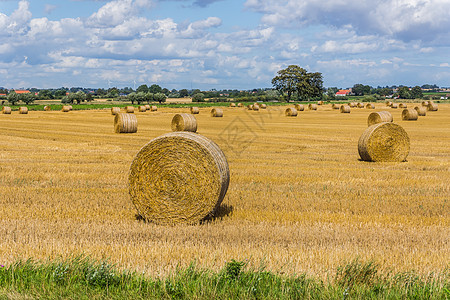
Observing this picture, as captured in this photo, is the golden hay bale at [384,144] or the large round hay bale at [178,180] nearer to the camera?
the large round hay bale at [178,180]

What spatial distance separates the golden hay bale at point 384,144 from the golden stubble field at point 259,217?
561mm

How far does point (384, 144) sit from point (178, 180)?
35.7 feet

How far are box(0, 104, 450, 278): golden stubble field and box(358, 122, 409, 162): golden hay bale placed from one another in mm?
561

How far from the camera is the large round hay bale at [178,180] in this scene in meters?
8.55

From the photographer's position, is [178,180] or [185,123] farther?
[185,123]

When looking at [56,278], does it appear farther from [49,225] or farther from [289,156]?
[289,156]

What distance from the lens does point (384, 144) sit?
17.2 m

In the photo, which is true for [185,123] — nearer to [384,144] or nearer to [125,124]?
[125,124]

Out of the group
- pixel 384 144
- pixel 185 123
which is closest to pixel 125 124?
pixel 185 123

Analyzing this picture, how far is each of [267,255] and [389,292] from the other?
68.8 inches

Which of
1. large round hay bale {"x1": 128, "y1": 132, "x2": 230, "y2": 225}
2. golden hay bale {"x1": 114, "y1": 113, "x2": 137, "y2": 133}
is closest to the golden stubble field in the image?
large round hay bale {"x1": 128, "y1": 132, "x2": 230, "y2": 225}

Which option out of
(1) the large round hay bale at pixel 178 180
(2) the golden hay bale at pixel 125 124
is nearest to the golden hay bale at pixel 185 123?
(2) the golden hay bale at pixel 125 124

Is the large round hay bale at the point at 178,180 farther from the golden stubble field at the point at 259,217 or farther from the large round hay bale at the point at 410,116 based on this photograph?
the large round hay bale at the point at 410,116

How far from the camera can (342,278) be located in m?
5.54
